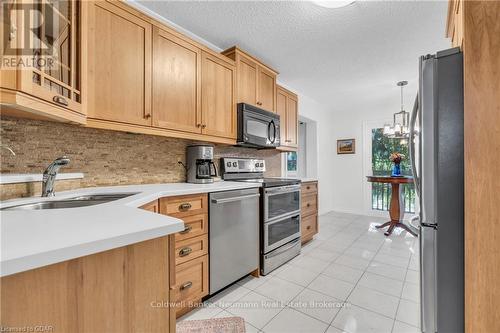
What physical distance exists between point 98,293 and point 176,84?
5.64ft

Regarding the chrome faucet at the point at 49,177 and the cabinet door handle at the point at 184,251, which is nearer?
the chrome faucet at the point at 49,177

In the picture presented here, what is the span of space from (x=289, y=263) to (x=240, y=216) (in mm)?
986

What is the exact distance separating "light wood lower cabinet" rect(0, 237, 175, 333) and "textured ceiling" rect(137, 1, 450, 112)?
2002 millimetres

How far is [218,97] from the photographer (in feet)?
7.54

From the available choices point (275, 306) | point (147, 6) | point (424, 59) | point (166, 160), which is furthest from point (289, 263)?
point (147, 6)

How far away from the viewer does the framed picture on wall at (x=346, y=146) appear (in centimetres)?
510

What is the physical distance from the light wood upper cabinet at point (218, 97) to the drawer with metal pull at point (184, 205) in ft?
2.37

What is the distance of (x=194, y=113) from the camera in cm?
208

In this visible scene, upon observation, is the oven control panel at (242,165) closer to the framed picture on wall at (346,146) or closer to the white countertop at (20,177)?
the white countertop at (20,177)

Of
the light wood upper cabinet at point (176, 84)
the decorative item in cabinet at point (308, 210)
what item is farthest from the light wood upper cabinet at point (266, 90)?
the decorative item in cabinet at point (308, 210)

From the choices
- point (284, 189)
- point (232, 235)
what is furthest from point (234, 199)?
point (284, 189)

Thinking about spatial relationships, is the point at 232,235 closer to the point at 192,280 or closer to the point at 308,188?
the point at 192,280

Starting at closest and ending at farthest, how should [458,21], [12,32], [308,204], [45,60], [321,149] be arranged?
[12,32], [45,60], [458,21], [308,204], [321,149]

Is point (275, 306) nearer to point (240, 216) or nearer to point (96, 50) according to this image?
point (240, 216)
